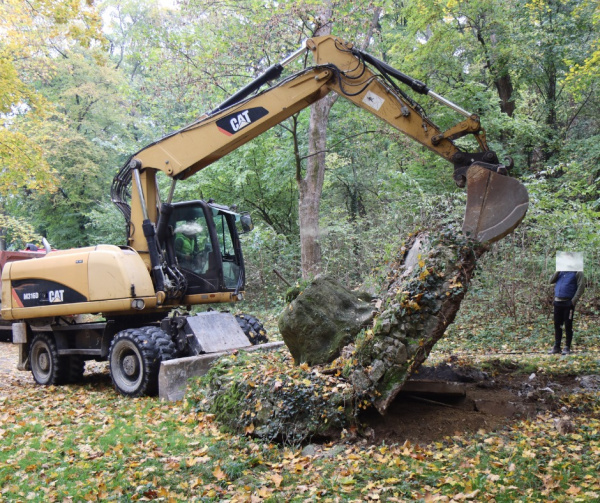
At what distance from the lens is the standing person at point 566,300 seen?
28.4 feet

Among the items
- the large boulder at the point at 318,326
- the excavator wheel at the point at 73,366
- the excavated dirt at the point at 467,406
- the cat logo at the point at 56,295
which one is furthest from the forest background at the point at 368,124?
the excavator wheel at the point at 73,366

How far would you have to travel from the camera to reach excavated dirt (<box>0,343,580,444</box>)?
5.02m

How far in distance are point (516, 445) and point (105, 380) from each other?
7097 millimetres

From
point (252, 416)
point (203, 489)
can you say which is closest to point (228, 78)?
point (252, 416)

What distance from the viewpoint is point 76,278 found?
7988 millimetres

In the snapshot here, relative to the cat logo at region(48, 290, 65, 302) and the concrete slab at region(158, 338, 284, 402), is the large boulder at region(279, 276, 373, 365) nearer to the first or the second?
the concrete slab at region(158, 338, 284, 402)

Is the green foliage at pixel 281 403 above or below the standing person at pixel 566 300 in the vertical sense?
below

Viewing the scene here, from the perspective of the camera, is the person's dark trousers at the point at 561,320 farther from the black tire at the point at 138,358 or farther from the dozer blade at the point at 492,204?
the black tire at the point at 138,358

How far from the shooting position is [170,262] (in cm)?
820

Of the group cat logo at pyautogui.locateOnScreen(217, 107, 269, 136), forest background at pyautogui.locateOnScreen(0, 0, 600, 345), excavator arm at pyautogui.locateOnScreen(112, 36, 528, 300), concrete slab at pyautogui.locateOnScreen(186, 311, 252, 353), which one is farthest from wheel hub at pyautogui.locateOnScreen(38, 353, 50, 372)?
forest background at pyautogui.locateOnScreen(0, 0, 600, 345)

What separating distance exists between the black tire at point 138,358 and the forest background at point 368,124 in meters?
4.59

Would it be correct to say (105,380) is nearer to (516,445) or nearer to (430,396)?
(430,396)

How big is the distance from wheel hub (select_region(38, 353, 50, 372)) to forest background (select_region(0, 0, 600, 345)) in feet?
17.5

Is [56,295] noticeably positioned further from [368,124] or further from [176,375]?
[368,124]
